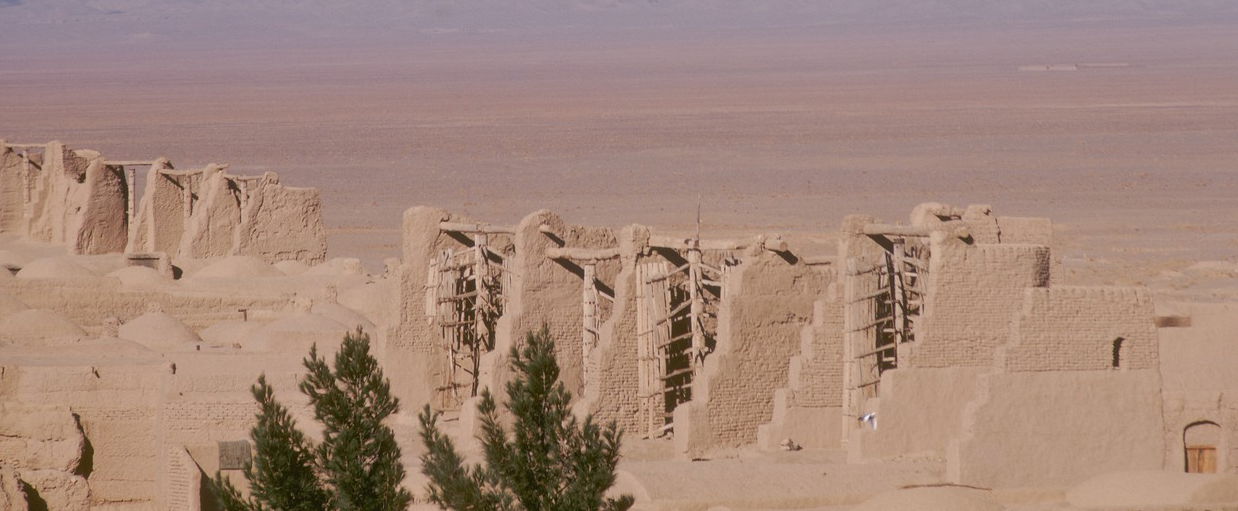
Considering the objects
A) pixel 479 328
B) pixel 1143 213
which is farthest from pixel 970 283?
pixel 1143 213

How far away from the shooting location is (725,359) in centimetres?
1936

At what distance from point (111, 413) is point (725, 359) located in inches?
226

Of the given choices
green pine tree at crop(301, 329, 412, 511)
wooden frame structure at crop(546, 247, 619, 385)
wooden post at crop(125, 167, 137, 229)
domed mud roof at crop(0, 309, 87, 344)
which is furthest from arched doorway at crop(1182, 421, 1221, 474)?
wooden post at crop(125, 167, 137, 229)

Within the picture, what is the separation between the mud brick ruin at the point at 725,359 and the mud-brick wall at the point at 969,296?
19 millimetres

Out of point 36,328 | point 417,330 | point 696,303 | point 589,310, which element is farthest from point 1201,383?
point 36,328

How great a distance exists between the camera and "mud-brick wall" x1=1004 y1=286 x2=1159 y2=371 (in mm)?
17484

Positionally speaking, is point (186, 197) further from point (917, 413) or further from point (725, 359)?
point (917, 413)

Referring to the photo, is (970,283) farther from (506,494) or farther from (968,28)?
(968,28)

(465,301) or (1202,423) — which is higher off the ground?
(465,301)

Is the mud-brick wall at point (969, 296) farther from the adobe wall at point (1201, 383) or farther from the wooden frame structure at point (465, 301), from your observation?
the wooden frame structure at point (465, 301)

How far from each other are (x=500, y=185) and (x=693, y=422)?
3722 cm

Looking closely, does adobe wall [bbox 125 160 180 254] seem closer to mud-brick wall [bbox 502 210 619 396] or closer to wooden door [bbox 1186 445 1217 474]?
mud-brick wall [bbox 502 210 619 396]

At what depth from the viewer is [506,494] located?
12.9 meters

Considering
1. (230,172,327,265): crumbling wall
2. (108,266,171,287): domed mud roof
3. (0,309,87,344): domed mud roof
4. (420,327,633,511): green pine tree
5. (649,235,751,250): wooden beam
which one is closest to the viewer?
(420,327,633,511): green pine tree
